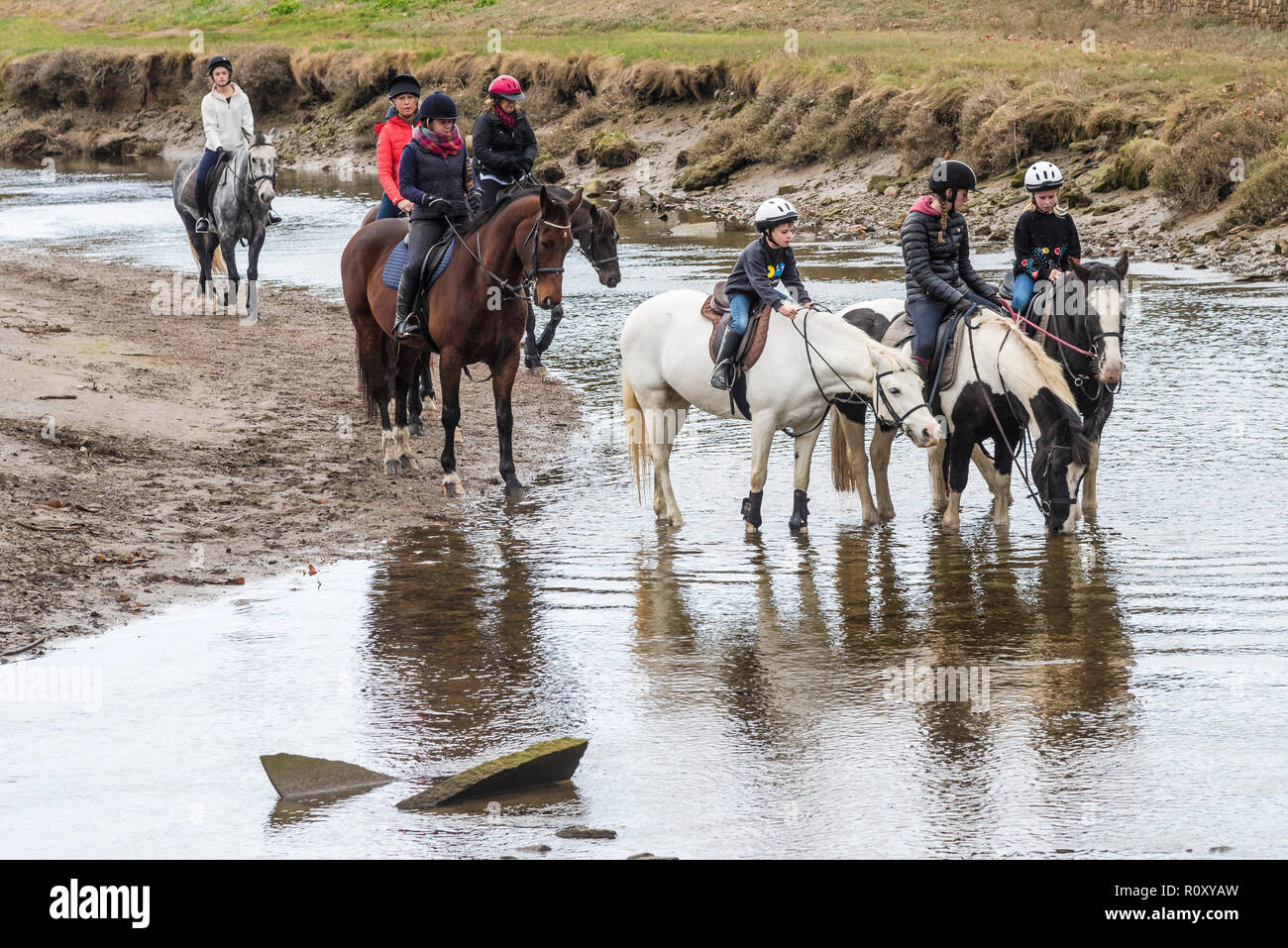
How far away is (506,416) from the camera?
12102mm

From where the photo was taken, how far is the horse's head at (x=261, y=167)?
1991 cm

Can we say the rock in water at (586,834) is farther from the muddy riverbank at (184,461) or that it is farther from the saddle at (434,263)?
the saddle at (434,263)

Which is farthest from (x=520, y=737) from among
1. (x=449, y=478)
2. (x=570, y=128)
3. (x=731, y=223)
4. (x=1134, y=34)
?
(x=1134, y=34)

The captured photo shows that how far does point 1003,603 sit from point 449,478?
4.98 metres

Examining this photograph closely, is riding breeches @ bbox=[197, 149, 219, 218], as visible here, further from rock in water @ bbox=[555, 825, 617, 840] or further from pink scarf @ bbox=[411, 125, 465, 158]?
rock in water @ bbox=[555, 825, 617, 840]

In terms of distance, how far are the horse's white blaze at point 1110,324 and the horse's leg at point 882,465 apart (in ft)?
5.50

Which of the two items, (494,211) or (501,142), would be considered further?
(501,142)

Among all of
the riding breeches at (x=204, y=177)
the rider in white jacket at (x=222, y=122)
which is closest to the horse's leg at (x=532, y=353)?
the rider in white jacket at (x=222, y=122)


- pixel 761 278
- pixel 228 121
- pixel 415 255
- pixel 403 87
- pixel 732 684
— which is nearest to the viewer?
pixel 732 684

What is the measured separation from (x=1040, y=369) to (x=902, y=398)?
950 mm

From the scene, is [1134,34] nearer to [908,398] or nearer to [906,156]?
[906,156]

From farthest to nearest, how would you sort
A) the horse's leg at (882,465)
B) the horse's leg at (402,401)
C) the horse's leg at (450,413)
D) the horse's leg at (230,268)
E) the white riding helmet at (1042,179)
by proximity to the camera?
the horse's leg at (230,268)
the horse's leg at (402,401)
the horse's leg at (450,413)
the horse's leg at (882,465)
the white riding helmet at (1042,179)

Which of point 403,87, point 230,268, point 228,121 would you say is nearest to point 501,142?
point 403,87

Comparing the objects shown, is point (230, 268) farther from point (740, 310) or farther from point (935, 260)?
point (935, 260)
